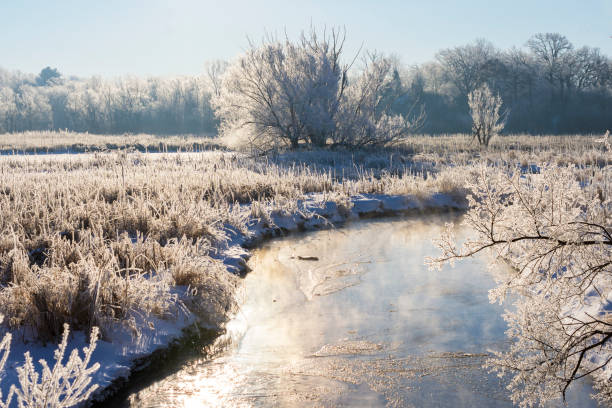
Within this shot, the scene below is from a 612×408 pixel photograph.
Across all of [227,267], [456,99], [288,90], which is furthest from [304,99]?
[456,99]

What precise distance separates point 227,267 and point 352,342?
259 cm

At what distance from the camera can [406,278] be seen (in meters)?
6.58

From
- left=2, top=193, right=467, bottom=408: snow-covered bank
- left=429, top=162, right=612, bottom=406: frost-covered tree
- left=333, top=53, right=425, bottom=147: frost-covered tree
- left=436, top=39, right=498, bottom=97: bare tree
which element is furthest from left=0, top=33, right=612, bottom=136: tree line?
left=429, top=162, right=612, bottom=406: frost-covered tree

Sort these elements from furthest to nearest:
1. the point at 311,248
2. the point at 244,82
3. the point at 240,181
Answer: the point at 244,82
the point at 240,181
the point at 311,248

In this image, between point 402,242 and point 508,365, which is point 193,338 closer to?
point 508,365

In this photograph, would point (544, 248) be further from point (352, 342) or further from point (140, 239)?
point (140, 239)

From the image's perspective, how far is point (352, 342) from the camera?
4684mm

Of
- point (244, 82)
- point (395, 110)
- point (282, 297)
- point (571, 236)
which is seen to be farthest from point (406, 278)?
point (395, 110)

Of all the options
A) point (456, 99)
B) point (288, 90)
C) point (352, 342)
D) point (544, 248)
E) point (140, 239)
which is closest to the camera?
point (544, 248)

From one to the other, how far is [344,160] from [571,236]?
53.0 ft

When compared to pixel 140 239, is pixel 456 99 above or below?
above

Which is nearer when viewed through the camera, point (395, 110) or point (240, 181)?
point (240, 181)

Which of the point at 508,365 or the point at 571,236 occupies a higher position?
the point at 571,236

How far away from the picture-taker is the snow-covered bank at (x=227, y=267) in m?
3.94
